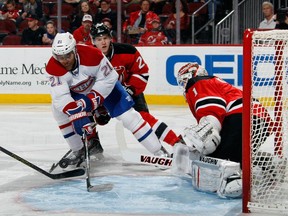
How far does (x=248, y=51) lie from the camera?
120 inches

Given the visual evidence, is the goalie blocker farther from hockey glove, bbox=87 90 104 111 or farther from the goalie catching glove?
hockey glove, bbox=87 90 104 111

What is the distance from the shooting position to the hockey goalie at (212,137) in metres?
3.36

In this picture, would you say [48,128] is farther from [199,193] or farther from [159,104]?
[199,193]

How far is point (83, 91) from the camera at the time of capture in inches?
164

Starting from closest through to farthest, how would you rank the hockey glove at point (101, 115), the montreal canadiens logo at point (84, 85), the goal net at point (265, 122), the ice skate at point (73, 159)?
the goal net at point (265, 122), the montreal canadiens logo at point (84, 85), the ice skate at point (73, 159), the hockey glove at point (101, 115)

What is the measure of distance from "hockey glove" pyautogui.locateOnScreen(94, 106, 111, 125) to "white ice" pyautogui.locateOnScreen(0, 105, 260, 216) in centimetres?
26

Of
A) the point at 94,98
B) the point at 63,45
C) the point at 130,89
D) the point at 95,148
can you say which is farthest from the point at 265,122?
the point at 95,148

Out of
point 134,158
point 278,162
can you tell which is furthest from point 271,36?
point 134,158

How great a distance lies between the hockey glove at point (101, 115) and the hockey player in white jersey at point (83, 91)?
0.34 m

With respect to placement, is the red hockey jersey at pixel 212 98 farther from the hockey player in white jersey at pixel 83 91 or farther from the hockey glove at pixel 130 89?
the hockey glove at pixel 130 89

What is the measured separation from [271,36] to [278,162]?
0.63m

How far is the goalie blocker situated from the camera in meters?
3.35

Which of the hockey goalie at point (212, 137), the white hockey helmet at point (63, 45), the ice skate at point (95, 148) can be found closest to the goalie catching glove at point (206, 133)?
the hockey goalie at point (212, 137)

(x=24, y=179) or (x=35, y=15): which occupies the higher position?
(x=35, y=15)
